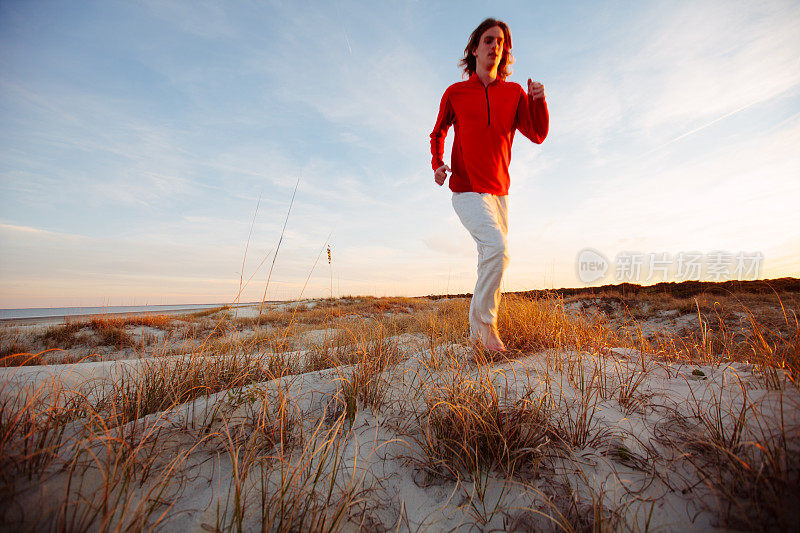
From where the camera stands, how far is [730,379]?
1.65 metres

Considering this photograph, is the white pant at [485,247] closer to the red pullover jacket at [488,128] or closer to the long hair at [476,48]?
the red pullover jacket at [488,128]

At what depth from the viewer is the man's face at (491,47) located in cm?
243

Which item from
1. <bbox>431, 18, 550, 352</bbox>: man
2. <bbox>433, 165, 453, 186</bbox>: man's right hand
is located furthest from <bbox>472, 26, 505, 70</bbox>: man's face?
<bbox>433, 165, 453, 186</bbox>: man's right hand

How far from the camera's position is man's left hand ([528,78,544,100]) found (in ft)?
7.59

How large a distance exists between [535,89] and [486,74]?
1.47 feet

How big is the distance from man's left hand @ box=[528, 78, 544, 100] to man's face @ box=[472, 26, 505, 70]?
14.5 inches

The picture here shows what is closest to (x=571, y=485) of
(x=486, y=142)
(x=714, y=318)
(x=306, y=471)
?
(x=306, y=471)

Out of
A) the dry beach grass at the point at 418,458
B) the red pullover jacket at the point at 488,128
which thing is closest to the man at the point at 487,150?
the red pullover jacket at the point at 488,128

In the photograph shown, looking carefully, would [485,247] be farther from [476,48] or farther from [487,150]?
[476,48]

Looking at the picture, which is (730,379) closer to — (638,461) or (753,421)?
(753,421)

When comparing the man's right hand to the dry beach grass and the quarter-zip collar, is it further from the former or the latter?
the dry beach grass

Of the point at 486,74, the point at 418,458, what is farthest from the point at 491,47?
the point at 418,458

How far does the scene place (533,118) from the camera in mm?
2467

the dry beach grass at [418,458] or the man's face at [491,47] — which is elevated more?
the man's face at [491,47]
